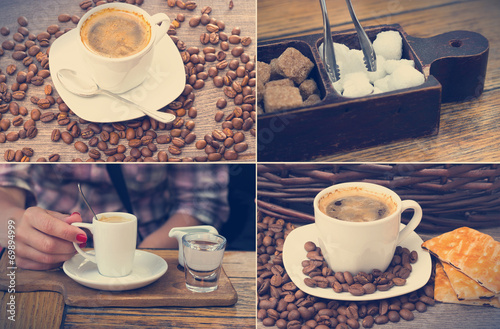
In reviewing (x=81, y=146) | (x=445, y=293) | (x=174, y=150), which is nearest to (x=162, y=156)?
(x=174, y=150)

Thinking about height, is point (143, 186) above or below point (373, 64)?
Result: below

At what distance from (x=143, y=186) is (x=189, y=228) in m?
0.10

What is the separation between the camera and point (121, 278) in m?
0.62

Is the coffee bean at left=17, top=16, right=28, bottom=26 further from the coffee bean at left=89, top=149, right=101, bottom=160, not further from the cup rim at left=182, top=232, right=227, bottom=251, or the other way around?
the cup rim at left=182, top=232, right=227, bottom=251

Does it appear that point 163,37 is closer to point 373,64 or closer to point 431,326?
point 373,64

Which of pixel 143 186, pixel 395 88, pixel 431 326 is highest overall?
pixel 395 88

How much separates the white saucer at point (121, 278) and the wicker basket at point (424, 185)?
8.1 inches

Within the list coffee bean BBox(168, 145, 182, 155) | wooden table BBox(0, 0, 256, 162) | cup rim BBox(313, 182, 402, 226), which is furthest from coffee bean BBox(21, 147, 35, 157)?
cup rim BBox(313, 182, 402, 226)

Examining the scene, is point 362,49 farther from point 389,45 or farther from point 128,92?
point 128,92

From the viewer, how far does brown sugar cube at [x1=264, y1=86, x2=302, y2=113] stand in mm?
623

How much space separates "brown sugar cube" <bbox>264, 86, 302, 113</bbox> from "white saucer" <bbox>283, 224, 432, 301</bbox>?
178 millimetres

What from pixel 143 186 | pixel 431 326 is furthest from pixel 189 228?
pixel 431 326

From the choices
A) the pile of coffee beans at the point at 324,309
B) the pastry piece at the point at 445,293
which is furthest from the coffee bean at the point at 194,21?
the pastry piece at the point at 445,293

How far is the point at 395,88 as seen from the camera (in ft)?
2.10
